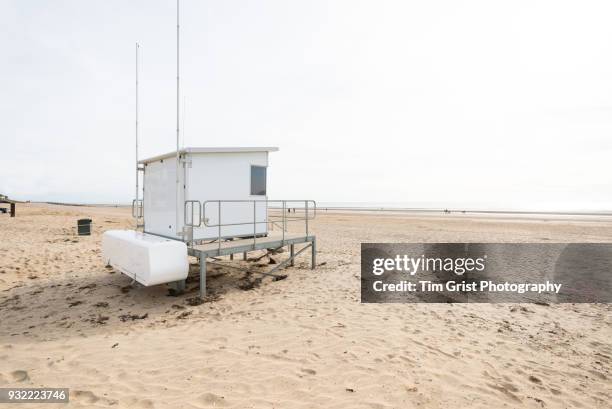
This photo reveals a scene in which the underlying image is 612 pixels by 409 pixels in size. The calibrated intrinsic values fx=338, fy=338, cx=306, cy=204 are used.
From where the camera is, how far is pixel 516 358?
Answer: 5.09 metres

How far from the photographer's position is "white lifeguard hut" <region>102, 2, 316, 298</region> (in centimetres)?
751

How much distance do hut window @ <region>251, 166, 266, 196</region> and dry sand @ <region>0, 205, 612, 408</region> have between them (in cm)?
300

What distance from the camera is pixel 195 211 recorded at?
350 inches

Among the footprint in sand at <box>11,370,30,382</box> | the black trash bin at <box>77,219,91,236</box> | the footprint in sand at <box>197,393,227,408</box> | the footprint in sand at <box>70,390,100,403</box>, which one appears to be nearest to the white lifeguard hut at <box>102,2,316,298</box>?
the footprint in sand at <box>11,370,30,382</box>

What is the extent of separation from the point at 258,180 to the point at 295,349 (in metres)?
5.89

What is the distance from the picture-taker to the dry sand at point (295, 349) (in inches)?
161

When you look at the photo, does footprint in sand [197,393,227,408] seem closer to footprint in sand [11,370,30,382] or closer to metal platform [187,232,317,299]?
footprint in sand [11,370,30,382]

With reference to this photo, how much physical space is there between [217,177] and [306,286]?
380 cm

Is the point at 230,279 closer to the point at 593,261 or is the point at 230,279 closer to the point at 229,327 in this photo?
the point at 229,327

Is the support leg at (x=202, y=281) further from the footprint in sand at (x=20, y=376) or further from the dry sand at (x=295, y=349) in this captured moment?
the footprint in sand at (x=20, y=376)

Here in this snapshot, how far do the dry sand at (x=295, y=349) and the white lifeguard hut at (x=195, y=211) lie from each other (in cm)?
102

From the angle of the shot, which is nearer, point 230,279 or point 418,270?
point 230,279

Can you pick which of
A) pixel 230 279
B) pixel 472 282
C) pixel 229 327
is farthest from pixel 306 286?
pixel 472 282

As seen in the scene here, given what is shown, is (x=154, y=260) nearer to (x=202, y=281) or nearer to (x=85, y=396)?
(x=202, y=281)
